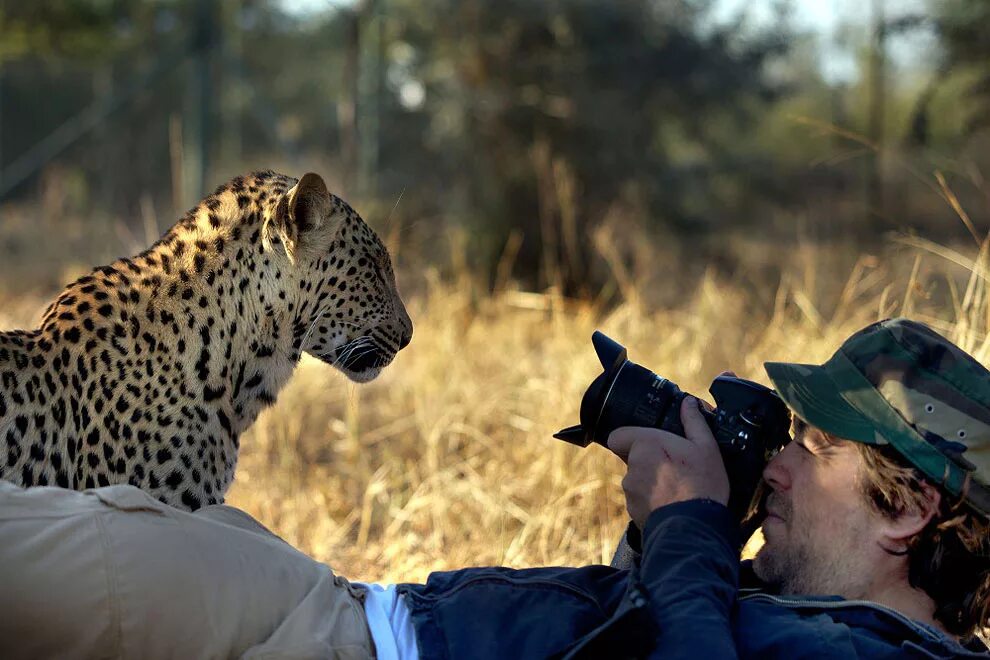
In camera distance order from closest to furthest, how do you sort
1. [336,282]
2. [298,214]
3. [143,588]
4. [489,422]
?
[143,588] < [298,214] < [336,282] < [489,422]

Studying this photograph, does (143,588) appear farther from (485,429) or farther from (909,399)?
(485,429)

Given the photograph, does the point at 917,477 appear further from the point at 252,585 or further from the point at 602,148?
the point at 602,148

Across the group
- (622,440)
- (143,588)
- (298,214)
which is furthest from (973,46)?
(143,588)

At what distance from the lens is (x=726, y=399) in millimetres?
2730

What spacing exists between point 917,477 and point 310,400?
4.07 m

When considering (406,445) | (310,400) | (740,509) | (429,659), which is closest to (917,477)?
(740,509)

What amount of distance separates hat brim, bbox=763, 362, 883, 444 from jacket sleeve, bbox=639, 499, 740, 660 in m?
0.29

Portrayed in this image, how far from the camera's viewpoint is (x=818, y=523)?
2.78m

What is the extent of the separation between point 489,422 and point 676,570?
128 inches

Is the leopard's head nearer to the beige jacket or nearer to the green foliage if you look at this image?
the beige jacket

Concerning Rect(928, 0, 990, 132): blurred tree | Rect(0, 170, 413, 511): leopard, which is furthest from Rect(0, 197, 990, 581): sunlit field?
Result: Rect(928, 0, 990, 132): blurred tree

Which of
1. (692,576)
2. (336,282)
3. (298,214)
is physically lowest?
(692,576)

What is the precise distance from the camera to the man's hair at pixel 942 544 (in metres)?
2.65

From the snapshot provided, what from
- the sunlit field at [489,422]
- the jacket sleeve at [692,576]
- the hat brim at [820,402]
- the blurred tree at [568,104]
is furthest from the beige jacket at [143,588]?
the blurred tree at [568,104]
